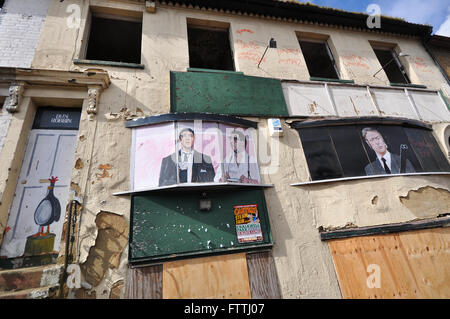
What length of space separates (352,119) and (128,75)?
608cm

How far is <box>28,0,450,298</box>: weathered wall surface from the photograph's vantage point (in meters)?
3.96

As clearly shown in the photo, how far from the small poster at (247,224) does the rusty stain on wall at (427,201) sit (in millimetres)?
3674

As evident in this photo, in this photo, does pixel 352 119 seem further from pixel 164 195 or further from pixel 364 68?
pixel 164 195

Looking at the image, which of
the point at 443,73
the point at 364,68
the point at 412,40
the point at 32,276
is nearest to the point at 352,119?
the point at 364,68

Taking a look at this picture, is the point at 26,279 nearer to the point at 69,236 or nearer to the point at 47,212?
the point at 69,236

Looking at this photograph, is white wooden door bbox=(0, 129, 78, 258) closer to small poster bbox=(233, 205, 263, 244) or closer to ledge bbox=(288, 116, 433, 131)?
small poster bbox=(233, 205, 263, 244)

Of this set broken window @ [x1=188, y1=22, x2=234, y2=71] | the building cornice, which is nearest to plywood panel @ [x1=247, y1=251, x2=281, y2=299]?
broken window @ [x1=188, y1=22, x2=234, y2=71]

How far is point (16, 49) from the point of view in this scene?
15.9ft

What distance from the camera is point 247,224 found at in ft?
13.9

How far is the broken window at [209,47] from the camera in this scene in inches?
279

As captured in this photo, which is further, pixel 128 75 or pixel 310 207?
pixel 128 75

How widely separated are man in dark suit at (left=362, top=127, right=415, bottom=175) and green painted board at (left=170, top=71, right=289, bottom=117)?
8.05ft

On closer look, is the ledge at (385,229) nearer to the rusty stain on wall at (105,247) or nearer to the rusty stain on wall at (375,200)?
the rusty stain on wall at (375,200)

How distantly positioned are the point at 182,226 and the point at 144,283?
43.6 inches
